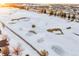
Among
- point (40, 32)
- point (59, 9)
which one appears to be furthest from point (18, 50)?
point (59, 9)

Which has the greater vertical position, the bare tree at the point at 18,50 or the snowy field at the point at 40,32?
the snowy field at the point at 40,32

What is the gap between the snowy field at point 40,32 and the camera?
144 centimetres

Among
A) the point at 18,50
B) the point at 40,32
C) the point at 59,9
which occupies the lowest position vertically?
the point at 18,50

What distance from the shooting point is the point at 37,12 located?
1.54 metres

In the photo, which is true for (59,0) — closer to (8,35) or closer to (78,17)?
(78,17)

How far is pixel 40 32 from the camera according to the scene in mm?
1485

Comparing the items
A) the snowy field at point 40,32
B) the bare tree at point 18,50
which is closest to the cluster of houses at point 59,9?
the snowy field at point 40,32

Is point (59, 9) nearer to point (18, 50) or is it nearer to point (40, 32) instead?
point (40, 32)

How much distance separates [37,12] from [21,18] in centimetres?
15

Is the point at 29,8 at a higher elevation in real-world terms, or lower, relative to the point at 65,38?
higher

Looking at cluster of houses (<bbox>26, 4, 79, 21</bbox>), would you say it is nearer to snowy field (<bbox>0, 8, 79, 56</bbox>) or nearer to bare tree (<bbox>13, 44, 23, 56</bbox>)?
snowy field (<bbox>0, 8, 79, 56</bbox>)

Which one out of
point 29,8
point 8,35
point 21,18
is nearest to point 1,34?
point 8,35

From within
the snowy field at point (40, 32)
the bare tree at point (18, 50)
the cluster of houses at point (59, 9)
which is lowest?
the bare tree at point (18, 50)

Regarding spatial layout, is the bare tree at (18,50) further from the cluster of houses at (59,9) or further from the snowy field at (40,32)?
the cluster of houses at (59,9)
